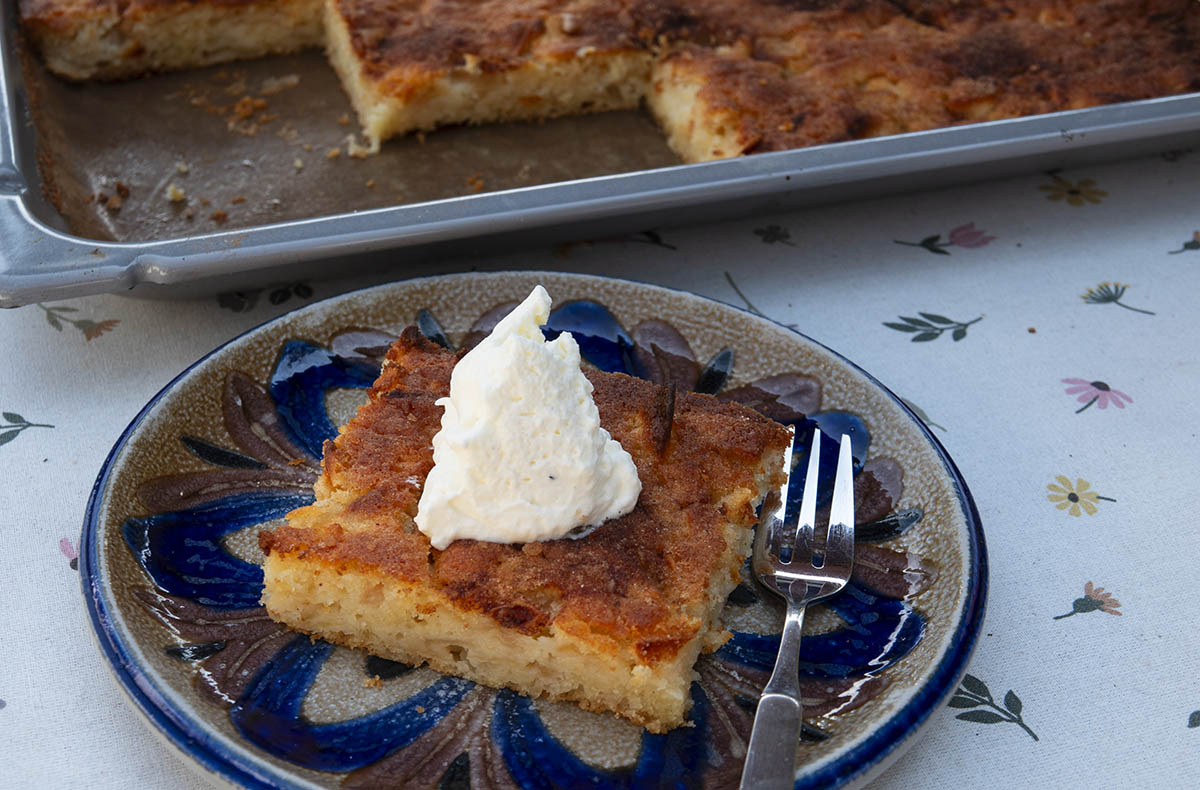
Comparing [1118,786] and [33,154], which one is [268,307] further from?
[1118,786]

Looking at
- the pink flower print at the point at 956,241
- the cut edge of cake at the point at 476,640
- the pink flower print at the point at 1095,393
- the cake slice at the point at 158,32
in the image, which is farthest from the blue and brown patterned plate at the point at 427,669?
the cake slice at the point at 158,32

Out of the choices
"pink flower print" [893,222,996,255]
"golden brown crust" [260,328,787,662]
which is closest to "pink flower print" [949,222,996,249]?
"pink flower print" [893,222,996,255]

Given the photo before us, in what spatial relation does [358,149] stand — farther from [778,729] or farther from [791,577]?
[778,729]

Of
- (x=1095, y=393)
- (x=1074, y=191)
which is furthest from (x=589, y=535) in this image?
(x=1074, y=191)

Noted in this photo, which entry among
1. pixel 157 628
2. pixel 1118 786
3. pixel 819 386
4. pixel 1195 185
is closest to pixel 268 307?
pixel 157 628

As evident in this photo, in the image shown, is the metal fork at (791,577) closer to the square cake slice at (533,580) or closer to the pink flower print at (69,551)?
the square cake slice at (533,580)

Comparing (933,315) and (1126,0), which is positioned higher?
(1126,0)
